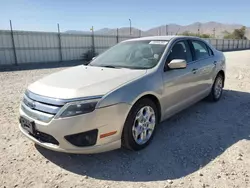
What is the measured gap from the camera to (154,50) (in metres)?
3.77

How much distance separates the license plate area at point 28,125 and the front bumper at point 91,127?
5 cm

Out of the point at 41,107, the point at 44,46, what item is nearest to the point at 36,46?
the point at 44,46

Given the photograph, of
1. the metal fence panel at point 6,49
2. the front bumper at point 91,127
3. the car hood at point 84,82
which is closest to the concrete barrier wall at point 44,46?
the metal fence panel at point 6,49

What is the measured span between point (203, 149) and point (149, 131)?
0.79 m

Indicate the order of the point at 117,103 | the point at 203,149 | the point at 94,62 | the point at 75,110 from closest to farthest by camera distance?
the point at 75,110 < the point at 117,103 < the point at 203,149 < the point at 94,62

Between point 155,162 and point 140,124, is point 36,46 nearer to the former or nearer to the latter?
point 140,124

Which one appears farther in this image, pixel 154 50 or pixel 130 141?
pixel 154 50

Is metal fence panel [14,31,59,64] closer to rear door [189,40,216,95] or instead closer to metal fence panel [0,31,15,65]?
metal fence panel [0,31,15,65]

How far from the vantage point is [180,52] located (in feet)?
13.1

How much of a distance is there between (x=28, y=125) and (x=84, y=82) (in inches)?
33.8

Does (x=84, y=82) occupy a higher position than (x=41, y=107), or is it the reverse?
(x=84, y=82)

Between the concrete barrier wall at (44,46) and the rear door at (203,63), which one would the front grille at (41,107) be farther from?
the concrete barrier wall at (44,46)

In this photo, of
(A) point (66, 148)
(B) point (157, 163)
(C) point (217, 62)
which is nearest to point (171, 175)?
(B) point (157, 163)

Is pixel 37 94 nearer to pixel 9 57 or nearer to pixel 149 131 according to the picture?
pixel 149 131
